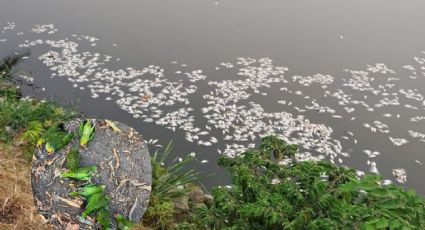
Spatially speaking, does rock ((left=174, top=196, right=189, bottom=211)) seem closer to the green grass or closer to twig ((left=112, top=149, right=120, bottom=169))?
the green grass

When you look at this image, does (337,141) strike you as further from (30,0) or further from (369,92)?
(30,0)

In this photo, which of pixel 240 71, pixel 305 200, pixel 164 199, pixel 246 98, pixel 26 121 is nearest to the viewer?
pixel 305 200

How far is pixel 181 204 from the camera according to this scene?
712cm

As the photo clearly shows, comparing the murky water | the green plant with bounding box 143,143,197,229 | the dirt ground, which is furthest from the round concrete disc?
the murky water

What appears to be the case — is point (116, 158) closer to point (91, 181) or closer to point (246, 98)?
point (91, 181)

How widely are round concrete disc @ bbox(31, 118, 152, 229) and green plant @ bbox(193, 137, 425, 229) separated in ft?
2.43

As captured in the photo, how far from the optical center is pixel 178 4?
52.8 ft

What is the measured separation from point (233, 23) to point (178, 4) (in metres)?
2.54

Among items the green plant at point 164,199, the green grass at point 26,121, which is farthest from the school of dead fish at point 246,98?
the green grass at point 26,121

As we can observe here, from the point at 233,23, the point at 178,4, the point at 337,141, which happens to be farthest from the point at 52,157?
the point at 178,4

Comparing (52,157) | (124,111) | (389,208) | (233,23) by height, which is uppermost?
(389,208)

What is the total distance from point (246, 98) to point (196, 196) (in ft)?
13.1

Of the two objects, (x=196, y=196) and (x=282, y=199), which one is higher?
(x=282, y=199)

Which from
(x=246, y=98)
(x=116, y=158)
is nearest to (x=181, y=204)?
(x=116, y=158)
